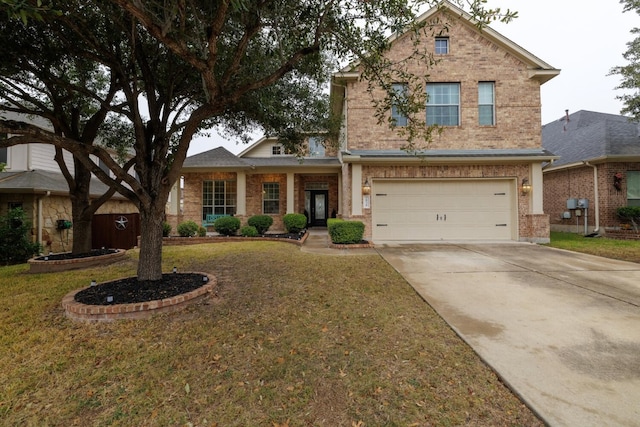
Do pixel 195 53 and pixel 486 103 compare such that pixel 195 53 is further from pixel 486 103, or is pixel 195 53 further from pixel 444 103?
pixel 486 103

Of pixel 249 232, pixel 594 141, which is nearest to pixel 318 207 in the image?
pixel 249 232

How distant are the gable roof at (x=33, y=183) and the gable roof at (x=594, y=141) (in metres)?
21.6

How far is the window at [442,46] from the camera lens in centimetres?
1073

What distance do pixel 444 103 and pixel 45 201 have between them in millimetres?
15227

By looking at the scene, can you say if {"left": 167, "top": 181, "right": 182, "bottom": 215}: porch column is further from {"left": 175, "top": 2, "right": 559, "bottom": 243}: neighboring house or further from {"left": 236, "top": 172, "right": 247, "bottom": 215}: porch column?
{"left": 175, "top": 2, "right": 559, "bottom": 243}: neighboring house

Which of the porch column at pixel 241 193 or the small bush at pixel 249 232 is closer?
the small bush at pixel 249 232

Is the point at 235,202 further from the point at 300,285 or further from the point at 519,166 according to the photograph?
the point at 519,166

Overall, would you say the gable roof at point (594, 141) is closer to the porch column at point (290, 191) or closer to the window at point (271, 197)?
the porch column at point (290, 191)

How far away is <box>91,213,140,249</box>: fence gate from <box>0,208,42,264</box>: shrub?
1.99 m

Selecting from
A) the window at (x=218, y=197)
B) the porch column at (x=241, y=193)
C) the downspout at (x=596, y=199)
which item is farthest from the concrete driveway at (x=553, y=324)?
the window at (x=218, y=197)

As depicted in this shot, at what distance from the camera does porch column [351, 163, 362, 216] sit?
34.1 feet

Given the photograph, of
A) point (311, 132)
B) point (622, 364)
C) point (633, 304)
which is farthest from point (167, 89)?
point (633, 304)

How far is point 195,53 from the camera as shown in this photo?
4.46 metres

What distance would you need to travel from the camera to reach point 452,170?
10.6 metres
